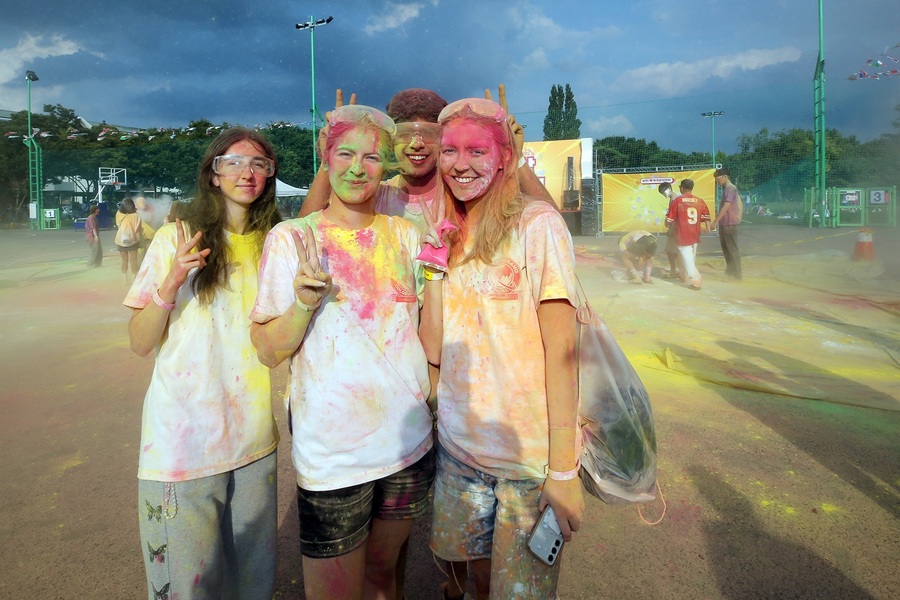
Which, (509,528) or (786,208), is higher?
(786,208)

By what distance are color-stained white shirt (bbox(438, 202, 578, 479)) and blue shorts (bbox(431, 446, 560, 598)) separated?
0.22ft

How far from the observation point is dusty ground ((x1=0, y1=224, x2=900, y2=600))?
8.87 ft

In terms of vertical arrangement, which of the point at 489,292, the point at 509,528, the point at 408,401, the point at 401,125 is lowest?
the point at 509,528

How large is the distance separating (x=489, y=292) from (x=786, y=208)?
74.3 ft

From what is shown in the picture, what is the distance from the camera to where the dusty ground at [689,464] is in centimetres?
271

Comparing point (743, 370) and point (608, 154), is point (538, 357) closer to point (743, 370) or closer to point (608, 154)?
point (743, 370)

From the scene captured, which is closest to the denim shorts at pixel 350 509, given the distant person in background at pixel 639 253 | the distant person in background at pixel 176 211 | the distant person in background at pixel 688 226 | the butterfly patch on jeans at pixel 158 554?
the butterfly patch on jeans at pixel 158 554

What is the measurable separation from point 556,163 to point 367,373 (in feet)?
69.1

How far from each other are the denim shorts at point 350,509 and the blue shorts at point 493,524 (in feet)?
0.40

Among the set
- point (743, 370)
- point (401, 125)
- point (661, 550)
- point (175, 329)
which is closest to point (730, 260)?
point (743, 370)

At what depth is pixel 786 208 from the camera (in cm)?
2062

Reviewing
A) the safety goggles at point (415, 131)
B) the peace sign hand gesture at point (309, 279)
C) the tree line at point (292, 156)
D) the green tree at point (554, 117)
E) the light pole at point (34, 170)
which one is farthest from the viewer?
the green tree at point (554, 117)

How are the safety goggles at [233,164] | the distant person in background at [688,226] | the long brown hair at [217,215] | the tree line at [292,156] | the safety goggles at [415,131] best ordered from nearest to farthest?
1. the long brown hair at [217,215]
2. the safety goggles at [233,164]
3. the safety goggles at [415,131]
4. the distant person in background at [688,226]
5. the tree line at [292,156]

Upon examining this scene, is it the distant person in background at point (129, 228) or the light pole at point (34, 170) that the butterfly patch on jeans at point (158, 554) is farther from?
the light pole at point (34, 170)
